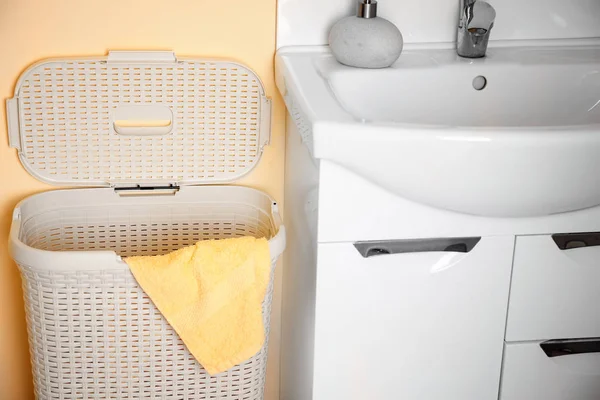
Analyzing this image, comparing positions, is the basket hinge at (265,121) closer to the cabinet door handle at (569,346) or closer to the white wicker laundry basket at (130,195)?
the white wicker laundry basket at (130,195)

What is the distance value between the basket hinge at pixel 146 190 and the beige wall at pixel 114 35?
143 mm

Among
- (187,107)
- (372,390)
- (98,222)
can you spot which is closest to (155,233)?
(98,222)

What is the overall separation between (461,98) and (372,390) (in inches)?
21.5

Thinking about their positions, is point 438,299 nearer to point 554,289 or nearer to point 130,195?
point 554,289

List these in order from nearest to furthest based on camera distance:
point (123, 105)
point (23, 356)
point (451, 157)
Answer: point (451, 157), point (123, 105), point (23, 356)

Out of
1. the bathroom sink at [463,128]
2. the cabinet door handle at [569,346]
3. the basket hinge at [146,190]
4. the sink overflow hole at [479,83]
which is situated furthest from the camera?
the basket hinge at [146,190]

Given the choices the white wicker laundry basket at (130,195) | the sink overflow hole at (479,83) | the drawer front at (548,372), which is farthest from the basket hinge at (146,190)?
the drawer front at (548,372)

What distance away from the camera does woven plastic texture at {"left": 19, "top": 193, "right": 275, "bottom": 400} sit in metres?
1.45

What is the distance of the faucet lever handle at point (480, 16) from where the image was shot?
1626 mm

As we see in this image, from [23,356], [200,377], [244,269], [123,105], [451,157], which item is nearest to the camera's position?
[451,157]

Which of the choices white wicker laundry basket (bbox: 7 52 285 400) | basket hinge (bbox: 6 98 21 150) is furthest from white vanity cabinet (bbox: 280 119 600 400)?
basket hinge (bbox: 6 98 21 150)

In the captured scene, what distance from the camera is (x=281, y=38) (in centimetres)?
167

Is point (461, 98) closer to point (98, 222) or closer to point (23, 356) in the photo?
point (98, 222)

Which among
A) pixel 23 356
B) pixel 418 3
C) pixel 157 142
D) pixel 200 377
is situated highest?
pixel 418 3
